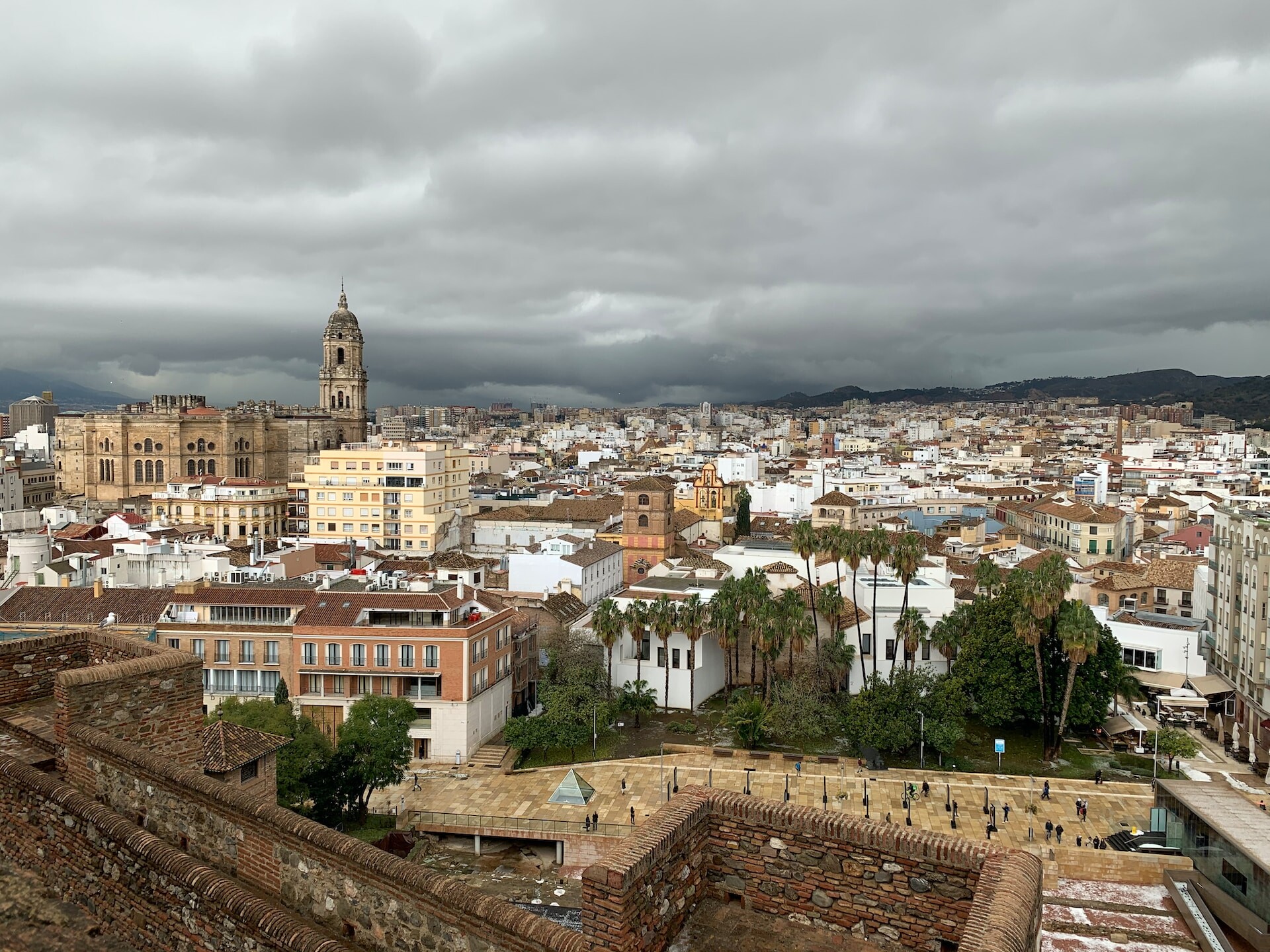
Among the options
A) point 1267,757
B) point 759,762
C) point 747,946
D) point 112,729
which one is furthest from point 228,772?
point 1267,757

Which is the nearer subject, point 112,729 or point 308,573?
point 112,729

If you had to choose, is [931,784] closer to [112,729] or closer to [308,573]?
[112,729]

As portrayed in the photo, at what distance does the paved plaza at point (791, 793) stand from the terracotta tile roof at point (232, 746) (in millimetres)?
14421

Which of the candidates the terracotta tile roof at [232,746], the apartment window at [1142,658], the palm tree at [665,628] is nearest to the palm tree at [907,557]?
the palm tree at [665,628]

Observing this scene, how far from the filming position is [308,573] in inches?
2210

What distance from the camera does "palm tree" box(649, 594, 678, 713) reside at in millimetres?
43250

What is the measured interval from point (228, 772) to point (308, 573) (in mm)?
41181

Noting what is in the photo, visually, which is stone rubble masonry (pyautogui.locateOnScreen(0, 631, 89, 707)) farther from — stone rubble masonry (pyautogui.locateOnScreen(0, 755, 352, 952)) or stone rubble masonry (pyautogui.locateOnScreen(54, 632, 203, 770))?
stone rubble masonry (pyautogui.locateOnScreen(0, 755, 352, 952))

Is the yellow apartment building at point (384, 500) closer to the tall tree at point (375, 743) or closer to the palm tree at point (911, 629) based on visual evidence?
the tall tree at point (375, 743)

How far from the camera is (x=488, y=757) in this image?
38844mm

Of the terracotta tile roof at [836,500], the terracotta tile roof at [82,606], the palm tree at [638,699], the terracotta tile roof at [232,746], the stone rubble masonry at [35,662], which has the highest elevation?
the stone rubble masonry at [35,662]

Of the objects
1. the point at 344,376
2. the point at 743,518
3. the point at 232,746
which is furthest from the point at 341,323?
the point at 232,746

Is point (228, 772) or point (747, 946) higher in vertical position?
point (747, 946)

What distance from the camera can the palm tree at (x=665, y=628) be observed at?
43.2 metres
